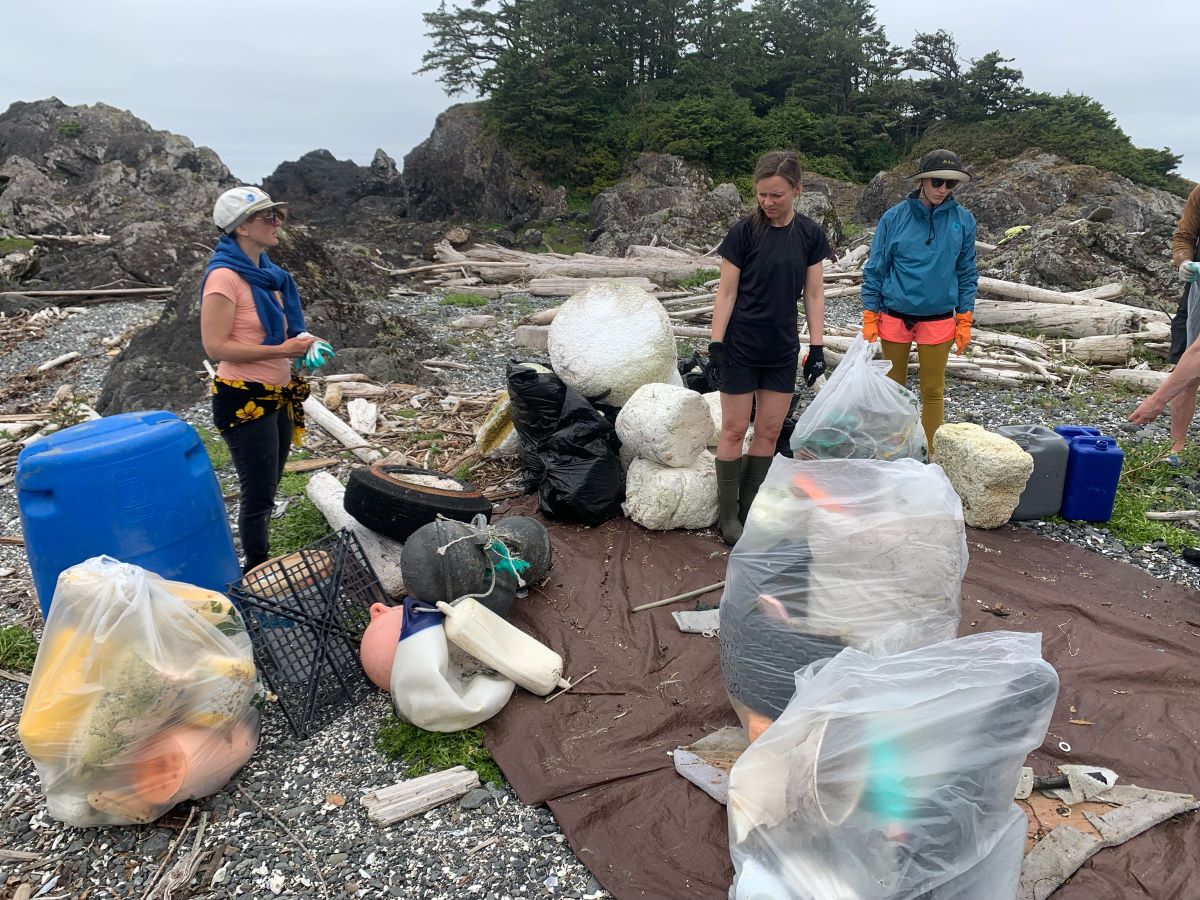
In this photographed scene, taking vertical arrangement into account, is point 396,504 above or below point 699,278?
below

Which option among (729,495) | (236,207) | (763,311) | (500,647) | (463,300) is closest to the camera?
(500,647)

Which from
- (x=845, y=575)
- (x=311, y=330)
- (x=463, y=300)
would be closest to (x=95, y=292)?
(x=463, y=300)

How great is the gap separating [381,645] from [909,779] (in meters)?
2.00

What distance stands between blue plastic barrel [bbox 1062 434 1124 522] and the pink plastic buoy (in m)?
3.95

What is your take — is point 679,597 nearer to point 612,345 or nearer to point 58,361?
point 612,345

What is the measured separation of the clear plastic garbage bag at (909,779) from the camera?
1683mm

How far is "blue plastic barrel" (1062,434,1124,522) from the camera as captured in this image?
4.26 metres

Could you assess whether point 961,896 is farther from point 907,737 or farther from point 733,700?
point 733,700

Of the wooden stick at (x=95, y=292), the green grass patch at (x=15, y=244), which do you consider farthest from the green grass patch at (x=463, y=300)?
the green grass patch at (x=15, y=244)

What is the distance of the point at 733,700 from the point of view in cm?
260

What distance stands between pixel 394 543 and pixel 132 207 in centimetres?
2298

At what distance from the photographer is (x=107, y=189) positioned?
2339 cm

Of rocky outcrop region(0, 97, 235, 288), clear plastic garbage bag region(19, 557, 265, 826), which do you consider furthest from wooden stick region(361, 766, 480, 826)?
rocky outcrop region(0, 97, 235, 288)

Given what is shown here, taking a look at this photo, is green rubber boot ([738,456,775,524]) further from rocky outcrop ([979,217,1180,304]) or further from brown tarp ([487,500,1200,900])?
rocky outcrop ([979,217,1180,304])
